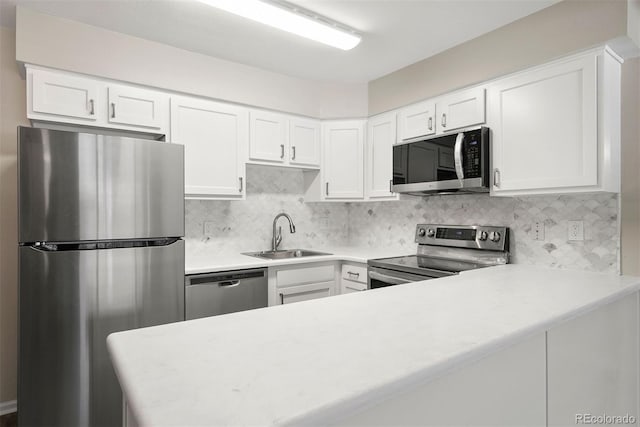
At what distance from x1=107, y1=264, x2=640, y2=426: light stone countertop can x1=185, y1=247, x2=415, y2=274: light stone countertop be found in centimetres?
125

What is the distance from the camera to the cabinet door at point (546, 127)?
186 cm

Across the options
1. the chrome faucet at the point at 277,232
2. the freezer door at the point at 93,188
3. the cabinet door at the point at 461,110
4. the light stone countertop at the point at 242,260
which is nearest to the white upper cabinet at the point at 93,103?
the freezer door at the point at 93,188

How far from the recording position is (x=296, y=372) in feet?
2.41

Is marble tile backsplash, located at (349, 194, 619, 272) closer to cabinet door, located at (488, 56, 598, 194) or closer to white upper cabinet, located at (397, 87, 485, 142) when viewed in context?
cabinet door, located at (488, 56, 598, 194)

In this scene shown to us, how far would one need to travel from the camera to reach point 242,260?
2650mm

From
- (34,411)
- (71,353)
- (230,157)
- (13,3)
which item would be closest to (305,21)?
(230,157)

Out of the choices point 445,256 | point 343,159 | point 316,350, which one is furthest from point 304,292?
point 316,350

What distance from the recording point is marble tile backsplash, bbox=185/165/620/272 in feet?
6.75

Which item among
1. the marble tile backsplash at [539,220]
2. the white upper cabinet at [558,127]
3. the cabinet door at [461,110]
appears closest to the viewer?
the white upper cabinet at [558,127]

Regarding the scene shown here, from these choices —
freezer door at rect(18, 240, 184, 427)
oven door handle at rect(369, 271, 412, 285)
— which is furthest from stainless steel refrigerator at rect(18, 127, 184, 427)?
oven door handle at rect(369, 271, 412, 285)

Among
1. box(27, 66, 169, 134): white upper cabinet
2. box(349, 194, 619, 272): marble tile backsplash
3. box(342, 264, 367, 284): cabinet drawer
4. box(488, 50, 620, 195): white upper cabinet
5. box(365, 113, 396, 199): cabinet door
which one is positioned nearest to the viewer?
box(488, 50, 620, 195): white upper cabinet

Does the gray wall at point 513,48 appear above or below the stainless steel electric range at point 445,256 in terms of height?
above

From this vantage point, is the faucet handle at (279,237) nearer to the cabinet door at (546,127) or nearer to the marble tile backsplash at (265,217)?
the marble tile backsplash at (265,217)

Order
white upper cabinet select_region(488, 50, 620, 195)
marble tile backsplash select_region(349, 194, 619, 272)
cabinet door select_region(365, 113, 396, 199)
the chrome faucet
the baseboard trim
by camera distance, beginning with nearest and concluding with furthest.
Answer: white upper cabinet select_region(488, 50, 620, 195)
marble tile backsplash select_region(349, 194, 619, 272)
the baseboard trim
cabinet door select_region(365, 113, 396, 199)
the chrome faucet
